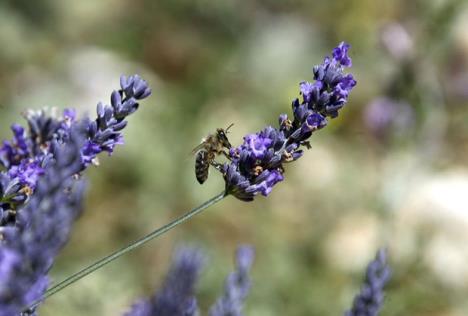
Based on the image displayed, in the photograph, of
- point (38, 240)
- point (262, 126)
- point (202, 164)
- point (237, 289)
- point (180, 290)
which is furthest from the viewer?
point (262, 126)

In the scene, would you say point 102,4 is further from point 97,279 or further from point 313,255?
point 97,279

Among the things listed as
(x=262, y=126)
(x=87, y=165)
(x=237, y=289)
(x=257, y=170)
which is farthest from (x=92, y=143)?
(x=262, y=126)

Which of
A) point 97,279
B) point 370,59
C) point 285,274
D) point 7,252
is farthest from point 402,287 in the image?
point 7,252

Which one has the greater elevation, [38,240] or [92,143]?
[92,143]

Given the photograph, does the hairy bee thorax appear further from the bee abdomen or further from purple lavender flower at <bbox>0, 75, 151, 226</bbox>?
purple lavender flower at <bbox>0, 75, 151, 226</bbox>

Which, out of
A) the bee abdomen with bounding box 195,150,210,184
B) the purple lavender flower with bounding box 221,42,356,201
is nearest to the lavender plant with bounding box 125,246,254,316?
the bee abdomen with bounding box 195,150,210,184

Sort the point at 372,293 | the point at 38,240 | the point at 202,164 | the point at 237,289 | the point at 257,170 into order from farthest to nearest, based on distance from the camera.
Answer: the point at 202,164 → the point at 237,289 → the point at 372,293 → the point at 257,170 → the point at 38,240

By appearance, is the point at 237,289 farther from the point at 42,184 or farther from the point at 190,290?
the point at 42,184
